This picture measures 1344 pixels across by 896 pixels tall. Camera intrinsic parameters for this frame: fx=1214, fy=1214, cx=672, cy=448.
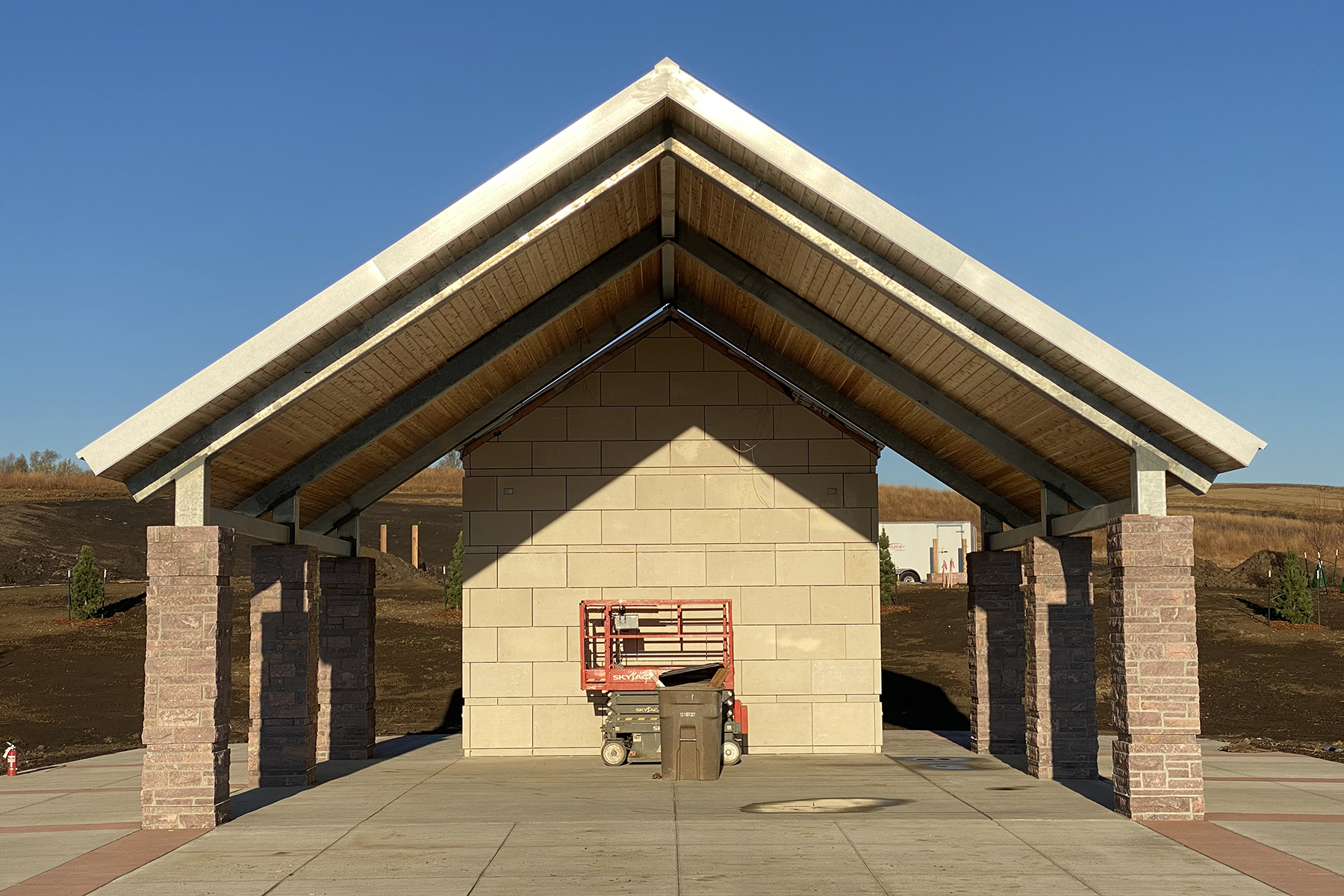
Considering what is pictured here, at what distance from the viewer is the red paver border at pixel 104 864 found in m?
8.77

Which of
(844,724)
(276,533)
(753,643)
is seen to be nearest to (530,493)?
(753,643)

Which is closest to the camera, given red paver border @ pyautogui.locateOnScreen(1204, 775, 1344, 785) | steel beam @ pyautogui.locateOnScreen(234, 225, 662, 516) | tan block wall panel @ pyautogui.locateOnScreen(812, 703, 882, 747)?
steel beam @ pyautogui.locateOnScreen(234, 225, 662, 516)

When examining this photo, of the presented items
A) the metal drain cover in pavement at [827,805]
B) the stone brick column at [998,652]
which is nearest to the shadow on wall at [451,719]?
the stone brick column at [998,652]

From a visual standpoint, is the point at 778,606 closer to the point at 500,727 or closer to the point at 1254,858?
the point at 500,727

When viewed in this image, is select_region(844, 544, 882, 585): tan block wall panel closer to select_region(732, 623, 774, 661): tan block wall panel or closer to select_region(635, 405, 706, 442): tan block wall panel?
select_region(732, 623, 774, 661): tan block wall panel

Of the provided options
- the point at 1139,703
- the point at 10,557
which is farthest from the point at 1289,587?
the point at 10,557

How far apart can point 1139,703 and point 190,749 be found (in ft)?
28.6

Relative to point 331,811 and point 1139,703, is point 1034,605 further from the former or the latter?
point 331,811

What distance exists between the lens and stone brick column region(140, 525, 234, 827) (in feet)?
36.6

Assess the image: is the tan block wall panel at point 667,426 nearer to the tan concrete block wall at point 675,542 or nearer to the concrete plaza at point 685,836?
the tan concrete block wall at point 675,542

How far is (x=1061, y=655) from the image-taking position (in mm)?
13789

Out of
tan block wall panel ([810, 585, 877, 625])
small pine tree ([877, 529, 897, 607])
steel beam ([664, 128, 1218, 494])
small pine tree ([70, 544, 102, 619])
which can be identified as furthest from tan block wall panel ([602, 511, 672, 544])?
small pine tree ([70, 544, 102, 619])

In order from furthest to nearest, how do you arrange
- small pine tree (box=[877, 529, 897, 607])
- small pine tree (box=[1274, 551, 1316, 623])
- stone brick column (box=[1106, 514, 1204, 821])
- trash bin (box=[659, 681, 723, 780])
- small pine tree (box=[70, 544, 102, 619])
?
small pine tree (box=[877, 529, 897, 607]), small pine tree (box=[70, 544, 102, 619]), small pine tree (box=[1274, 551, 1316, 623]), trash bin (box=[659, 681, 723, 780]), stone brick column (box=[1106, 514, 1204, 821])

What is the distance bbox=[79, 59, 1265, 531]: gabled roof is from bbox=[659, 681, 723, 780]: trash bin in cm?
432
